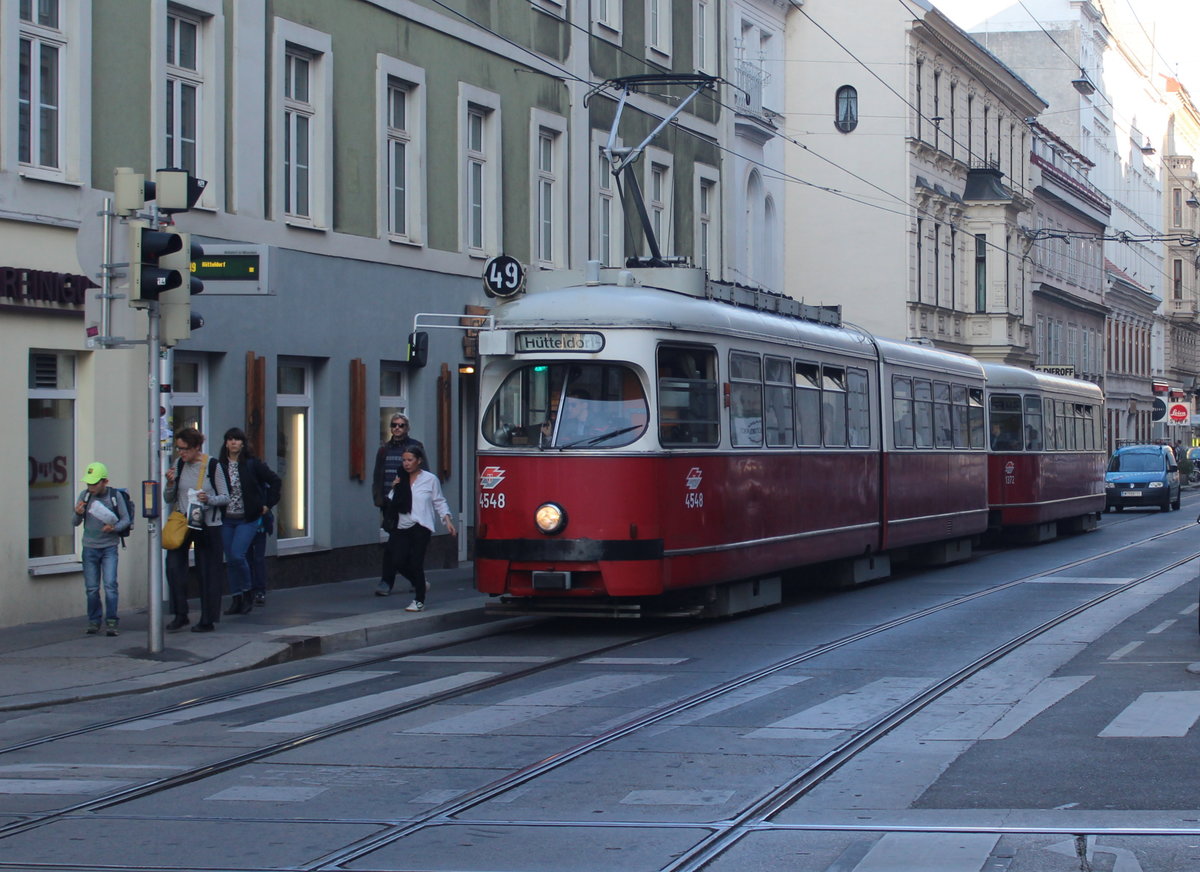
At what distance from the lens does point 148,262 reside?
12.9 metres

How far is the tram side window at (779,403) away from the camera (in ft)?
55.9

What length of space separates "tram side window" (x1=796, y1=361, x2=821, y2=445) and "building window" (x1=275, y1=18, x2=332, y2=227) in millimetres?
5796

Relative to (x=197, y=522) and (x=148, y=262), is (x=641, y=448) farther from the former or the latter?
(x=148, y=262)

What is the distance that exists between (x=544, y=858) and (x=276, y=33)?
1396cm

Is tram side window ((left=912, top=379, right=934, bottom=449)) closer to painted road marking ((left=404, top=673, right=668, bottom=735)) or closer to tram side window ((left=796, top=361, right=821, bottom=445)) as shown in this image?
tram side window ((left=796, top=361, right=821, bottom=445))

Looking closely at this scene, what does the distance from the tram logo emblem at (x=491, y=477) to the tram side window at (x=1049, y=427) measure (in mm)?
17391

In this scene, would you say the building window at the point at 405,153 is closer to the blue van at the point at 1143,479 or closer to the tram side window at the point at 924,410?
the tram side window at the point at 924,410

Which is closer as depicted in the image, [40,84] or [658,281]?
[40,84]

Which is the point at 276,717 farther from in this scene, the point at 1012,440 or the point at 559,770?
the point at 1012,440

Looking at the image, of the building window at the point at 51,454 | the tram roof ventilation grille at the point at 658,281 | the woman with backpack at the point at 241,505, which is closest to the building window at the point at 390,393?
the tram roof ventilation grille at the point at 658,281

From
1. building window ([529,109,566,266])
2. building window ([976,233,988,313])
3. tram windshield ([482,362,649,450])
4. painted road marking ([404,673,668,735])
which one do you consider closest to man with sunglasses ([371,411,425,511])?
tram windshield ([482,362,649,450])

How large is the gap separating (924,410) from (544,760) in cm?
1468

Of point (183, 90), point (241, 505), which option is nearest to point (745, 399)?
point (241, 505)

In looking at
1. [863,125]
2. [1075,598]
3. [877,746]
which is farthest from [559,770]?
[863,125]
